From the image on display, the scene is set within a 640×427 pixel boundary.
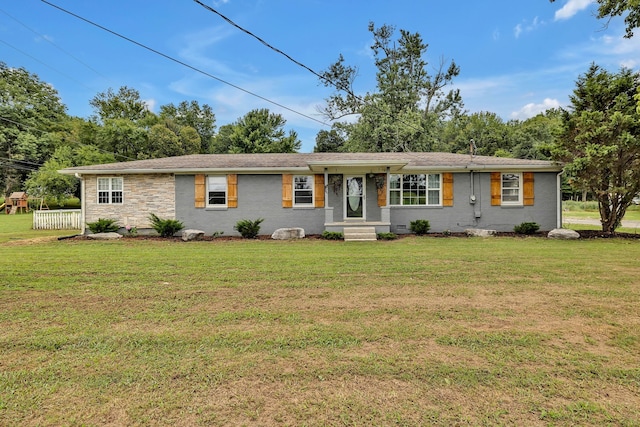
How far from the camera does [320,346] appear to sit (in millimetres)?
3027

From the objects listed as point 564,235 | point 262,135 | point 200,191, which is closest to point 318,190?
point 200,191

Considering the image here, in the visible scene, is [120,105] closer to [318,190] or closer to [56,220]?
[56,220]

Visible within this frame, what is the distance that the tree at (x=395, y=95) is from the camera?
82.5ft

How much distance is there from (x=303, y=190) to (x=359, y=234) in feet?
10.0

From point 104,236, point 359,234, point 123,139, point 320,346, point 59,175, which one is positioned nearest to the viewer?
point 320,346

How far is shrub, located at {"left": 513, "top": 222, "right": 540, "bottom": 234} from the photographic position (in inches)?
467

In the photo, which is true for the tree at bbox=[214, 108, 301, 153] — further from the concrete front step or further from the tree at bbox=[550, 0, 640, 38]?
the tree at bbox=[550, 0, 640, 38]

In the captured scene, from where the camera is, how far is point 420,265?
266 inches

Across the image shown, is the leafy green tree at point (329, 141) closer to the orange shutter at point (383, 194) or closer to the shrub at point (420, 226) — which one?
the orange shutter at point (383, 194)

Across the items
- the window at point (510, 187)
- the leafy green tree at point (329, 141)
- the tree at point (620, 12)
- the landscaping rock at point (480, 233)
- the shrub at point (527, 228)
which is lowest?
the landscaping rock at point (480, 233)

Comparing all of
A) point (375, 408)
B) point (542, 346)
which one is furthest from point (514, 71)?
point (375, 408)

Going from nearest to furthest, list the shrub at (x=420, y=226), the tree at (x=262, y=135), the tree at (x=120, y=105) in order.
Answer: the shrub at (x=420, y=226) < the tree at (x=262, y=135) < the tree at (x=120, y=105)

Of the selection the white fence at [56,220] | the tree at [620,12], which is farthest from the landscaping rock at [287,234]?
the tree at [620,12]

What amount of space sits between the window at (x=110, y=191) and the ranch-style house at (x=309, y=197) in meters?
0.04
